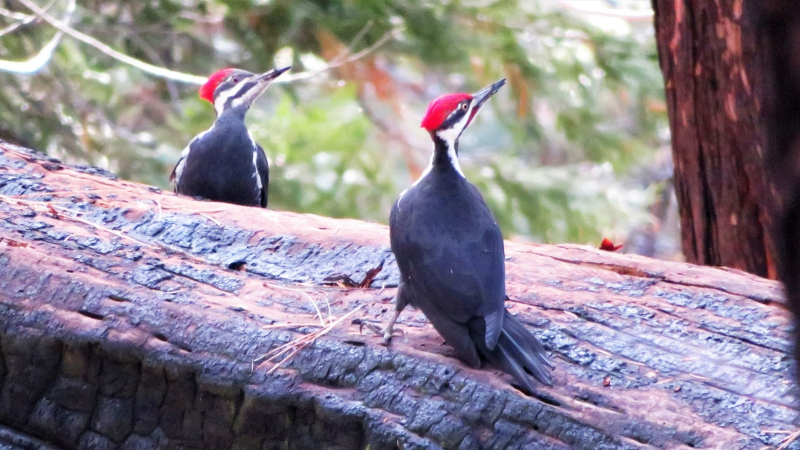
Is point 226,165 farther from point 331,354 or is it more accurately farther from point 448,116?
point 331,354

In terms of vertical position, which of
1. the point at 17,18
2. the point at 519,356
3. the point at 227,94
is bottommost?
the point at 519,356

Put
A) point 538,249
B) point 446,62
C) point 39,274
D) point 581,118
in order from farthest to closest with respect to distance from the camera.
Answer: point 581,118, point 446,62, point 538,249, point 39,274

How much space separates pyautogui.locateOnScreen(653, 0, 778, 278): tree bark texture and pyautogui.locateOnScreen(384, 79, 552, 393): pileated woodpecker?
1376 mm

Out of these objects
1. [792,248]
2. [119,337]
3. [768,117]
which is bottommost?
[119,337]

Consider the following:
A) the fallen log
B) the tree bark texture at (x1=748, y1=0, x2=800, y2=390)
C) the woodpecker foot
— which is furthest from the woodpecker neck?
the tree bark texture at (x1=748, y1=0, x2=800, y2=390)

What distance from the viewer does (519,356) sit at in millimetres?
2197

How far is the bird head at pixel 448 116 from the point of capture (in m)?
2.61

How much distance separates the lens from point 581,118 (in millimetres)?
6602

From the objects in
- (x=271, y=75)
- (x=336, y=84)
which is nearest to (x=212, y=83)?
(x=271, y=75)

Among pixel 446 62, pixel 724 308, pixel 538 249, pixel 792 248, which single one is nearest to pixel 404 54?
pixel 446 62

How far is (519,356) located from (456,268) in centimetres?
30

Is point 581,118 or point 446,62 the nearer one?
point 446,62

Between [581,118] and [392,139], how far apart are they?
99.6 inches

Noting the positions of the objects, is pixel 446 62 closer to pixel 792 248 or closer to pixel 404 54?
pixel 404 54
